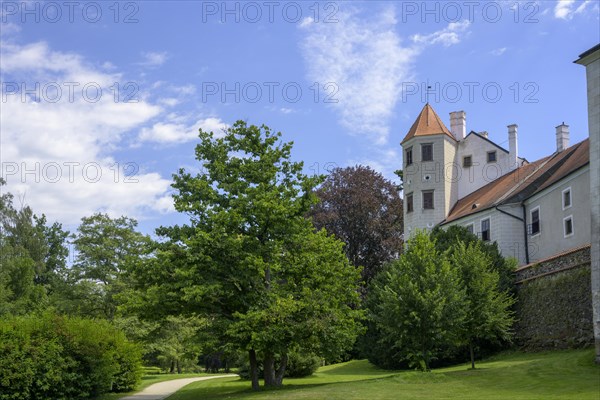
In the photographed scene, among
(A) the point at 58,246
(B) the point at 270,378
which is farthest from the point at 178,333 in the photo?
(A) the point at 58,246

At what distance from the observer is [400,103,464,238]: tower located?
51625 mm

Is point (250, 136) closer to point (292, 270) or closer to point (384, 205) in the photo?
point (292, 270)

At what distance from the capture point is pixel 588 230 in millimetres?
34938

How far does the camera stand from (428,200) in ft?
170

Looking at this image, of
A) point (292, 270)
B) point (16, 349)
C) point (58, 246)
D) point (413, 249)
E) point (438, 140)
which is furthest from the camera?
point (58, 246)

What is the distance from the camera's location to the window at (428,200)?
51.7 meters

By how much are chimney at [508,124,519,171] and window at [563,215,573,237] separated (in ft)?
47.8

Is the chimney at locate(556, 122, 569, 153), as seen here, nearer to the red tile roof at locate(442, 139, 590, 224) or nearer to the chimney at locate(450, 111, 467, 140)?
the red tile roof at locate(442, 139, 590, 224)

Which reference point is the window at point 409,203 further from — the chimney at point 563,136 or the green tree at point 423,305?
the green tree at point 423,305

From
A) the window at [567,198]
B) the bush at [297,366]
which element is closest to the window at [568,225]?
the window at [567,198]

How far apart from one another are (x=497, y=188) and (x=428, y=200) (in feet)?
18.5

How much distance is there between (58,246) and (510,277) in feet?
226

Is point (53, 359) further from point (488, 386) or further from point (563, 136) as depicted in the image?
point (563, 136)

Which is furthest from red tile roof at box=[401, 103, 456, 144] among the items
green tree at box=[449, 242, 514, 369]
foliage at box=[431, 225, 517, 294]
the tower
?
green tree at box=[449, 242, 514, 369]
